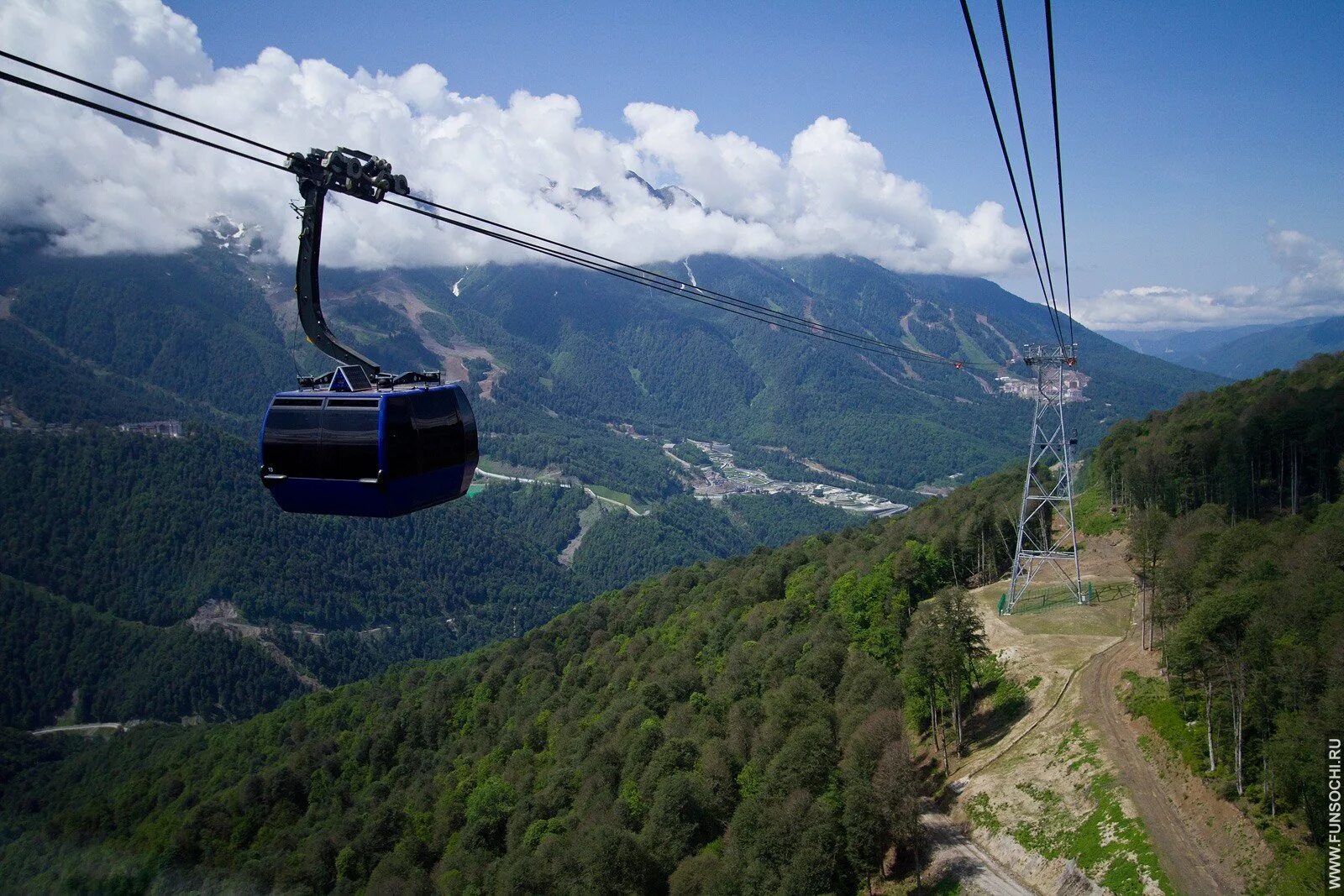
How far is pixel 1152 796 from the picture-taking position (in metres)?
25.4

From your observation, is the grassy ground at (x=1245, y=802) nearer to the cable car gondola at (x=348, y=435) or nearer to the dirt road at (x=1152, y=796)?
the dirt road at (x=1152, y=796)

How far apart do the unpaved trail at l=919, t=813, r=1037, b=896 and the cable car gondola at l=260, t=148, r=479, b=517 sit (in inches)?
830

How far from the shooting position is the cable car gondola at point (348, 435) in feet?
49.9

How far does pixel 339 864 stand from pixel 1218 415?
69173 millimetres

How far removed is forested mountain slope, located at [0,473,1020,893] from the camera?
30.6 m

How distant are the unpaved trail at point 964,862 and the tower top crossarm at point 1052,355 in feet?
72.2

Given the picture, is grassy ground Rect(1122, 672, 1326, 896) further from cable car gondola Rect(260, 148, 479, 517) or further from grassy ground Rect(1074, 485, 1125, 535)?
grassy ground Rect(1074, 485, 1125, 535)

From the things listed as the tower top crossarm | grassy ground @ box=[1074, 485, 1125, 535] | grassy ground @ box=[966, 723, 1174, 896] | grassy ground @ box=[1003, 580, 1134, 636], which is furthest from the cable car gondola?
grassy ground @ box=[1074, 485, 1125, 535]

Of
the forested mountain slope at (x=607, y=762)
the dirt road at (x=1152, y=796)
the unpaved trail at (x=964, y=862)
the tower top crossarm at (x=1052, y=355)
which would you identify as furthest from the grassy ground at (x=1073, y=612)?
the unpaved trail at (x=964, y=862)

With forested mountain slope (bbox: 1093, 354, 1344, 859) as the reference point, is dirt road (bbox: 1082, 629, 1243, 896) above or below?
below

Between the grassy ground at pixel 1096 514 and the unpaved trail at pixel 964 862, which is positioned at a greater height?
the grassy ground at pixel 1096 514

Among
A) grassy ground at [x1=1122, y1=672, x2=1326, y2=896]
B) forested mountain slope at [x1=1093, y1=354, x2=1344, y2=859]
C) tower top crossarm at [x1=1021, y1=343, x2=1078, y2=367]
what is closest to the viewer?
grassy ground at [x1=1122, y1=672, x2=1326, y2=896]

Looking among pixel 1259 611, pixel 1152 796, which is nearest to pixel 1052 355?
pixel 1259 611

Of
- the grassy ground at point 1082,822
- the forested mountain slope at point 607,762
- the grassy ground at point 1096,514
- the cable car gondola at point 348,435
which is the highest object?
the cable car gondola at point 348,435
